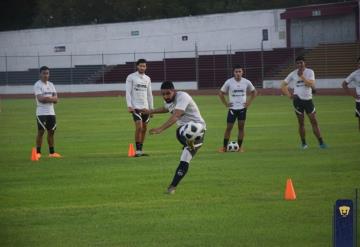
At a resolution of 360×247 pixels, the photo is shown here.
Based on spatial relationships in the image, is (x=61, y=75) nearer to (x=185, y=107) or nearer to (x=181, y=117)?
(x=181, y=117)

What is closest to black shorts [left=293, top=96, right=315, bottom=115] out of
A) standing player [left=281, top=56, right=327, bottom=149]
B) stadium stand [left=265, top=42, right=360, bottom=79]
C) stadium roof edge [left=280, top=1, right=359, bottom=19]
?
standing player [left=281, top=56, right=327, bottom=149]

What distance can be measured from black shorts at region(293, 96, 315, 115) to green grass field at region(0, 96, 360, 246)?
3.35ft

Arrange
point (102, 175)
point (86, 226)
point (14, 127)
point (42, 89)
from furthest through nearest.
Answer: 1. point (14, 127)
2. point (42, 89)
3. point (102, 175)
4. point (86, 226)

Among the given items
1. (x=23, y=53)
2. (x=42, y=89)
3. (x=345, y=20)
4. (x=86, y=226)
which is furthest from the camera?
(x=23, y=53)

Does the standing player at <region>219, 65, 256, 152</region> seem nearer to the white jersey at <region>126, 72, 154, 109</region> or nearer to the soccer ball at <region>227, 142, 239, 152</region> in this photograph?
the soccer ball at <region>227, 142, 239, 152</region>

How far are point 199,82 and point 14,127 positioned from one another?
33609 millimetres

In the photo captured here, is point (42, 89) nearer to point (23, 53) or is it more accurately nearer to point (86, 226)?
point (86, 226)

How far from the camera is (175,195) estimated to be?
13.6 metres

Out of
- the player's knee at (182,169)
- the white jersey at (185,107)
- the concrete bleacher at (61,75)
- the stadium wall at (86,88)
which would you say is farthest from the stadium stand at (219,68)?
the player's knee at (182,169)

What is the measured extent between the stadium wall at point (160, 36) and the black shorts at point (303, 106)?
4422cm

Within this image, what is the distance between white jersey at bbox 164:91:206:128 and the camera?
1397cm

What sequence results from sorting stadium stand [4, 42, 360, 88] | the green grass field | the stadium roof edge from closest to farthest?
the green grass field
stadium stand [4, 42, 360, 88]
the stadium roof edge

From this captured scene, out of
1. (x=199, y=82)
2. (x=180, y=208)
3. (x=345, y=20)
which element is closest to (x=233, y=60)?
(x=199, y=82)

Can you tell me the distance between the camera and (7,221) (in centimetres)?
1123
